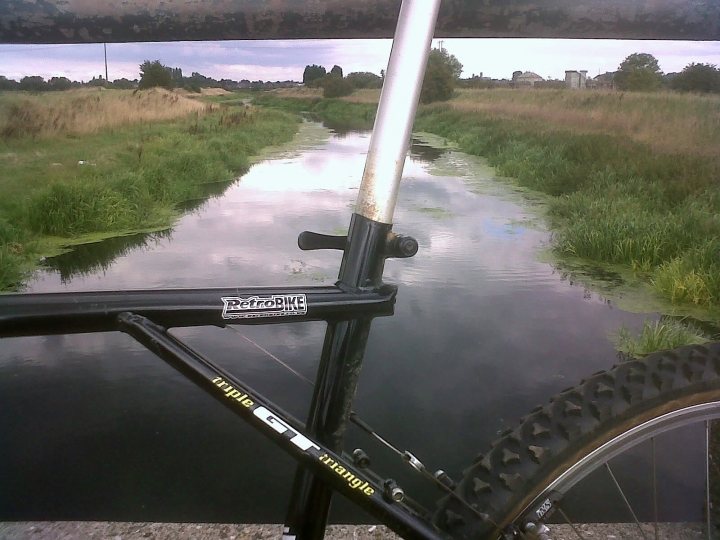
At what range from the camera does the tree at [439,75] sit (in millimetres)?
1104

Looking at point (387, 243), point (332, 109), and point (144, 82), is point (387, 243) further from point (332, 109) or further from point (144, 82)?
point (144, 82)

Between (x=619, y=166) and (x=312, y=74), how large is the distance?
63 cm

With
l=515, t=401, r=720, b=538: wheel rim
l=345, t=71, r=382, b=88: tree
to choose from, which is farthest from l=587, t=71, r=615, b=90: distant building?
l=515, t=401, r=720, b=538: wheel rim

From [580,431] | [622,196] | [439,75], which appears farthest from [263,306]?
[622,196]

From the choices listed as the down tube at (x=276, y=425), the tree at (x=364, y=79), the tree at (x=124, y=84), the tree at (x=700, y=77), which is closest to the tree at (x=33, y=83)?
the tree at (x=124, y=84)

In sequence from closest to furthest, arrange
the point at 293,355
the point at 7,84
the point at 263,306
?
the point at 263,306
the point at 7,84
the point at 293,355

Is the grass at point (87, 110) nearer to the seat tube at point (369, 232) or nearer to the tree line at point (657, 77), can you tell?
the seat tube at point (369, 232)

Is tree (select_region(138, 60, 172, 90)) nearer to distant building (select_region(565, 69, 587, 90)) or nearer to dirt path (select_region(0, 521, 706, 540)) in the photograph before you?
distant building (select_region(565, 69, 587, 90))

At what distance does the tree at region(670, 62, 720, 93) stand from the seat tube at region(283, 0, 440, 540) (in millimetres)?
697

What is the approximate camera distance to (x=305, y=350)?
47.3 inches

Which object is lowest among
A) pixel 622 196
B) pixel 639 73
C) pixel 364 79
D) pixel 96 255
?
pixel 96 255

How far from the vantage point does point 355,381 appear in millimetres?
721

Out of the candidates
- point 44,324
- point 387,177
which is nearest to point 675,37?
point 387,177

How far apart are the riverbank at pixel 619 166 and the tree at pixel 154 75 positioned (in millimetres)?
229
